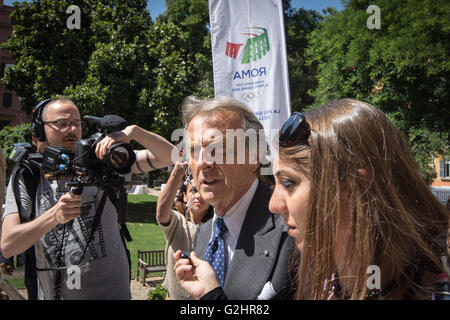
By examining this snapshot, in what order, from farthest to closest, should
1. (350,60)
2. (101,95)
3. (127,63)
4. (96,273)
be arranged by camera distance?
1. (127,63)
2. (101,95)
3. (350,60)
4. (96,273)

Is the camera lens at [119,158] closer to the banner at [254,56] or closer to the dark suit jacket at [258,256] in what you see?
the dark suit jacket at [258,256]

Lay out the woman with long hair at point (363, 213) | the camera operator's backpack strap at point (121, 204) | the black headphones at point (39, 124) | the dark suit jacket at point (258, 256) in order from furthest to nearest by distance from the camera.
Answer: the black headphones at point (39, 124)
the camera operator's backpack strap at point (121, 204)
the dark suit jacket at point (258, 256)
the woman with long hair at point (363, 213)

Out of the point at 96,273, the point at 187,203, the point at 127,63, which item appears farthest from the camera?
the point at 127,63

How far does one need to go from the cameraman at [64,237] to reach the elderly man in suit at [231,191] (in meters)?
0.62

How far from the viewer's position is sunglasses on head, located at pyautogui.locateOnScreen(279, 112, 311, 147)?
1391 millimetres

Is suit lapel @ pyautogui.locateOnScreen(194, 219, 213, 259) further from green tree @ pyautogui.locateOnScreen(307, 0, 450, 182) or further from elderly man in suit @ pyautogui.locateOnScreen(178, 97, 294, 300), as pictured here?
green tree @ pyautogui.locateOnScreen(307, 0, 450, 182)

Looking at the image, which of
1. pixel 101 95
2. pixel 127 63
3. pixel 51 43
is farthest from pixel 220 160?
pixel 51 43

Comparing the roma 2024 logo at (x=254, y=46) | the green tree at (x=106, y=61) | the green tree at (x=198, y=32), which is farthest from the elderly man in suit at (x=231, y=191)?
the green tree at (x=198, y=32)

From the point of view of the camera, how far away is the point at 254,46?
4.14 m

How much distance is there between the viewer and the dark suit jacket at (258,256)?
5.16 feet

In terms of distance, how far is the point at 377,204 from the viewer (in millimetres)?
1247

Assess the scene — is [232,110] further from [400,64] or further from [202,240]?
[400,64]
